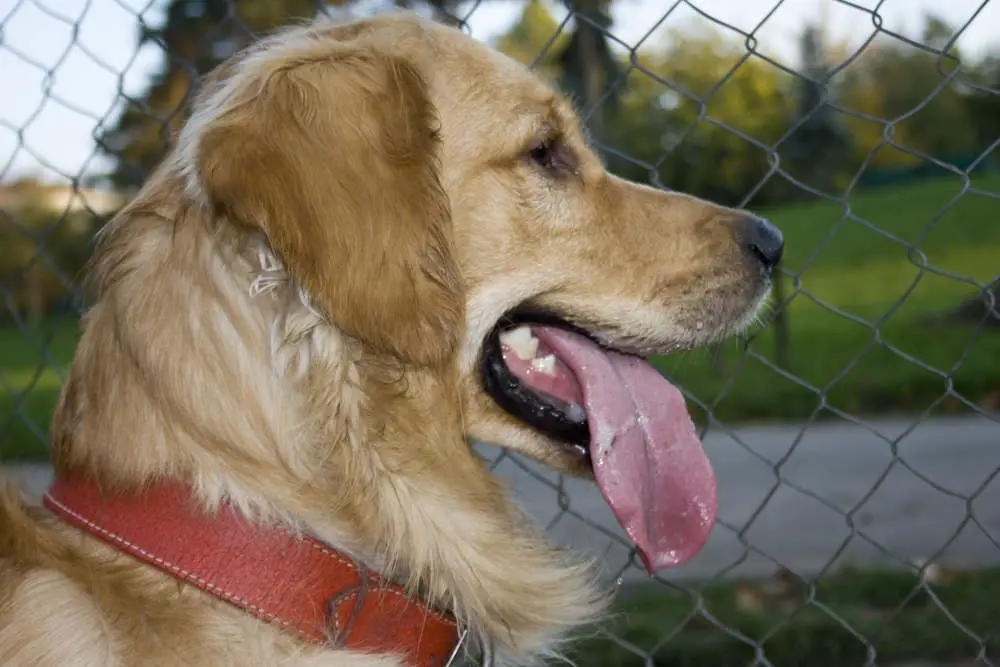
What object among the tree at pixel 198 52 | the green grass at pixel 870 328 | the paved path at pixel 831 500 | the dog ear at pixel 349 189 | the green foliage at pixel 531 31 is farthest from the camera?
the paved path at pixel 831 500

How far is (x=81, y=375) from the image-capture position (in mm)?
2037

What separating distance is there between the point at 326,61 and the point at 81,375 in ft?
2.54

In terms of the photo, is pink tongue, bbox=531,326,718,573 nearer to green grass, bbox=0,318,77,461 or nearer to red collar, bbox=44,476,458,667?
red collar, bbox=44,476,458,667

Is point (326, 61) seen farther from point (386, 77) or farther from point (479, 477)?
point (479, 477)

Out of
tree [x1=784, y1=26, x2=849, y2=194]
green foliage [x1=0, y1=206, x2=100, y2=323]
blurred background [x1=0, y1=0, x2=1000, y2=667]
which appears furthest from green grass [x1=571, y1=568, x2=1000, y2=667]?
tree [x1=784, y1=26, x2=849, y2=194]

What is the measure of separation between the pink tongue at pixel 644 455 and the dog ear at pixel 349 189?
44 centimetres

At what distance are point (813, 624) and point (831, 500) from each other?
2.26 meters

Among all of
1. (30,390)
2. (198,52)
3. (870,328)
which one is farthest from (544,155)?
(30,390)

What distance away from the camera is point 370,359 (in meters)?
2.01

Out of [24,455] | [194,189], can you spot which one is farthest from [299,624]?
[24,455]

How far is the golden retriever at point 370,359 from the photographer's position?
1.82 metres

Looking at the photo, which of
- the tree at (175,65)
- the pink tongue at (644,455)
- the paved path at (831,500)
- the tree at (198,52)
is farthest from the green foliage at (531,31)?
the paved path at (831,500)

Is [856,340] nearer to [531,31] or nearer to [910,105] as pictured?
[531,31]

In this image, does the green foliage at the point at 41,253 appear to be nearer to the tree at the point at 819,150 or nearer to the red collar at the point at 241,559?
the red collar at the point at 241,559
